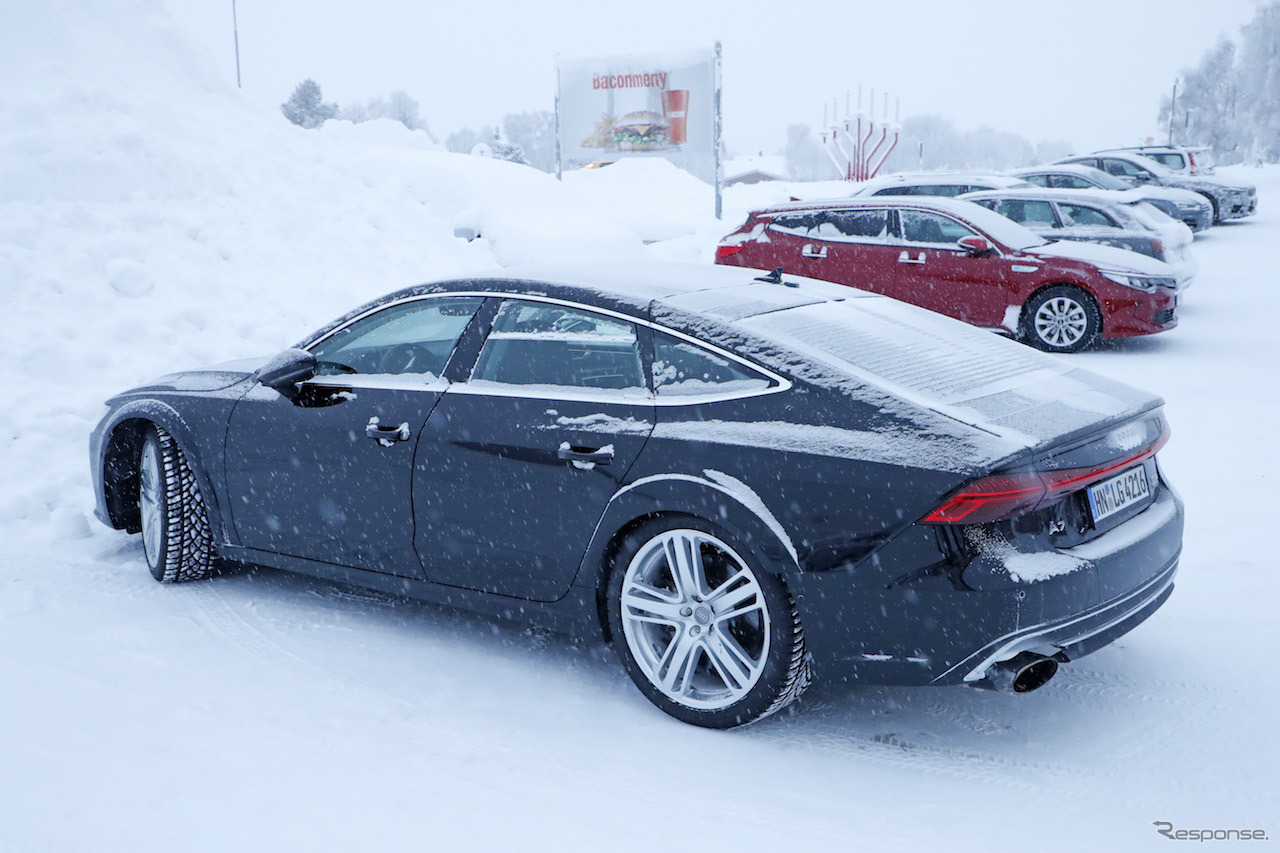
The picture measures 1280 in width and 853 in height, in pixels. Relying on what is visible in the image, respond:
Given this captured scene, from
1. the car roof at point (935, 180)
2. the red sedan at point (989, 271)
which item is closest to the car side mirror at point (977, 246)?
the red sedan at point (989, 271)

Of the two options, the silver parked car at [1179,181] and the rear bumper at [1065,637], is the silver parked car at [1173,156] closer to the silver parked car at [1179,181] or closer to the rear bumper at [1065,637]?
the silver parked car at [1179,181]

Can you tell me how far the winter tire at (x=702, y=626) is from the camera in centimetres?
343

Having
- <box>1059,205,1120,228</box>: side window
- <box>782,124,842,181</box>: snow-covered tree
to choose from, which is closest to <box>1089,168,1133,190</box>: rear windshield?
<box>1059,205,1120,228</box>: side window

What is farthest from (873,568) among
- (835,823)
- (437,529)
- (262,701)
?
(262,701)

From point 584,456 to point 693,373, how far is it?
0.46 m

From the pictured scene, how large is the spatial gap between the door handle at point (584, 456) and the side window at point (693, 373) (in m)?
0.26

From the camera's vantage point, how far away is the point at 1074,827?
3.02 metres

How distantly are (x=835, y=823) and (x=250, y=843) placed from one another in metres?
1.60

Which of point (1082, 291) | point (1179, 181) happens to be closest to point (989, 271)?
point (1082, 291)

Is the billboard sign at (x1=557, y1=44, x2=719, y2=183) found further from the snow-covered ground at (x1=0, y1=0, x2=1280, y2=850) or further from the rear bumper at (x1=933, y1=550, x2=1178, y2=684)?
the rear bumper at (x1=933, y1=550, x2=1178, y2=684)

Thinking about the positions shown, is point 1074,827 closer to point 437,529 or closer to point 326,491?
point 437,529

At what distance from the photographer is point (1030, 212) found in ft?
43.9

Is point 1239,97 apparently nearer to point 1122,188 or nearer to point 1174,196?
point 1174,196

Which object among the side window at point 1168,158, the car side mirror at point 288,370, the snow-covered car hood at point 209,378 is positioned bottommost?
the snow-covered car hood at point 209,378
